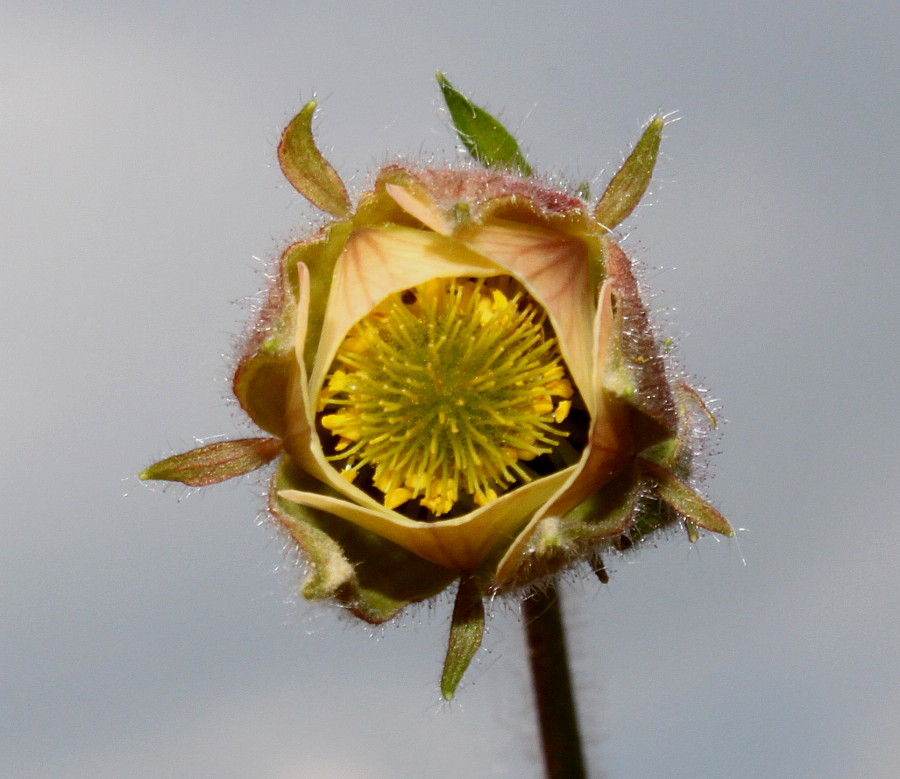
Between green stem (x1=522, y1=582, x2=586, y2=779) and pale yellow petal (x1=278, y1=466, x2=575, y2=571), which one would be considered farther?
green stem (x1=522, y1=582, x2=586, y2=779)

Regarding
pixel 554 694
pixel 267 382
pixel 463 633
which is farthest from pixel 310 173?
pixel 554 694

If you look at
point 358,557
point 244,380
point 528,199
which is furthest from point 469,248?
point 358,557

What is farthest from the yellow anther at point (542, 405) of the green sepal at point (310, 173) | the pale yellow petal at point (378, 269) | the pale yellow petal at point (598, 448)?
the green sepal at point (310, 173)

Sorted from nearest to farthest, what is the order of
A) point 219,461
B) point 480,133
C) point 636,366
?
point 636,366, point 219,461, point 480,133

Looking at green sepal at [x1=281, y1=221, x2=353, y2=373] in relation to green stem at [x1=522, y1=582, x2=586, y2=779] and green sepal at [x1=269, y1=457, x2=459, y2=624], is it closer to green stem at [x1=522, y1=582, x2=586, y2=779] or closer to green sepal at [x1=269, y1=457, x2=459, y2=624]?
green sepal at [x1=269, y1=457, x2=459, y2=624]

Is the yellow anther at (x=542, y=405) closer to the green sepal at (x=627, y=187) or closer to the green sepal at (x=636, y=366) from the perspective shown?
the green sepal at (x=636, y=366)

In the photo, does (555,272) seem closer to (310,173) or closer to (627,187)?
(627,187)

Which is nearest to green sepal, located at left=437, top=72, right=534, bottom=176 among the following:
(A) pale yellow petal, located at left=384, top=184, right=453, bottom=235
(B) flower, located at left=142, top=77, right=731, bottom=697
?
(B) flower, located at left=142, top=77, right=731, bottom=697
